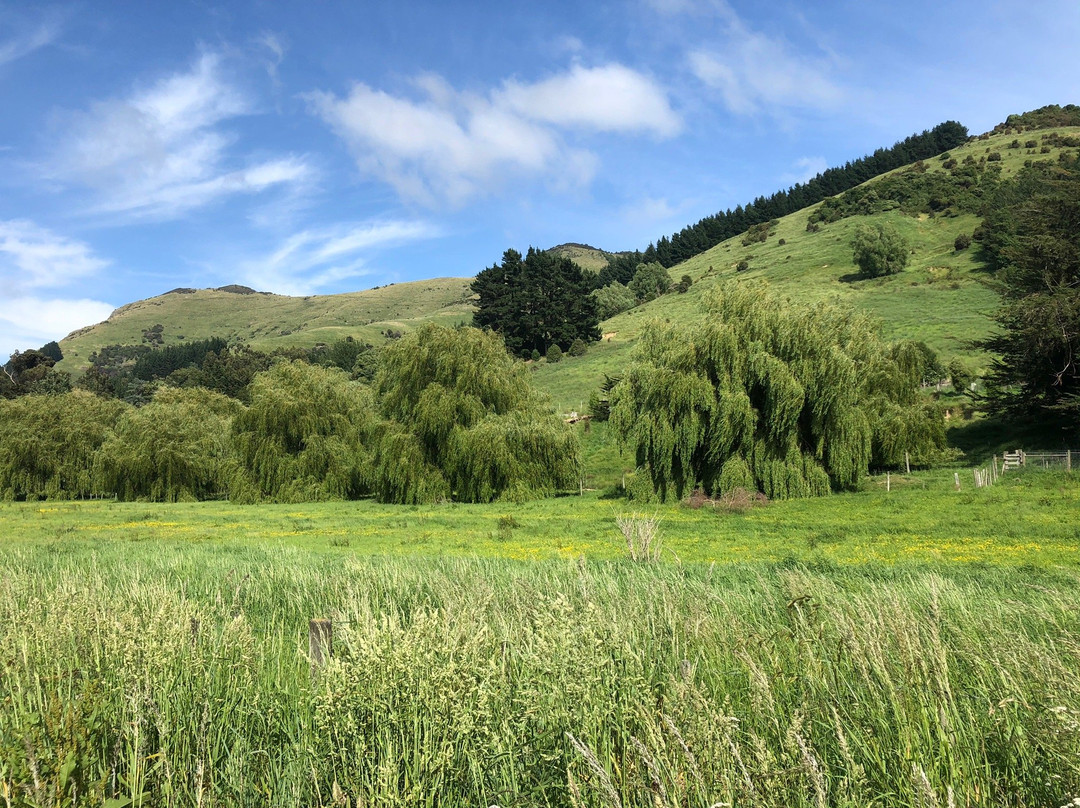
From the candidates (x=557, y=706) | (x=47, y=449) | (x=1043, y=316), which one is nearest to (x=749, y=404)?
(x=1043, y=316)

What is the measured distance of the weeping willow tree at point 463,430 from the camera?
3112cm

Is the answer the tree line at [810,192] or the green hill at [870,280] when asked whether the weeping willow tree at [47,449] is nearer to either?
the green hill at [870,280]

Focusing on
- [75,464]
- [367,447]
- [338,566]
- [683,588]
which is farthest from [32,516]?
[683,588]

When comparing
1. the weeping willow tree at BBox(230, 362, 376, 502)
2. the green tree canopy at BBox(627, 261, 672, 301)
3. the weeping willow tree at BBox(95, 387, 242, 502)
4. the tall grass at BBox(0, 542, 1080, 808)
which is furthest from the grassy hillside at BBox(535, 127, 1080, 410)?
the tall grass at BBox(0, 542, 1080, 808)

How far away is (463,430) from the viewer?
104 feet

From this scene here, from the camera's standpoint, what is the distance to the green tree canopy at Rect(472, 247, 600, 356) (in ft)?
260

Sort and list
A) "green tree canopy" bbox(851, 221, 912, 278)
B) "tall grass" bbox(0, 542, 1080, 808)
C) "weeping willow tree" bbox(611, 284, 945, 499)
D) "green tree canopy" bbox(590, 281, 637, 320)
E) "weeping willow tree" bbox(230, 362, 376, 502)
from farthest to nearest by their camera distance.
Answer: "green tree canopy" bbox(590, 281, 637, 320)
"green tree canopy" bbox(851, 221, 912, 278)
"weeping willow tree" bbox(230, 362, 376, 502)
"weeping willow tree" bbox(611, 284, 945, 499)
"tall grass" bbox(0, 542, 1080, 808)

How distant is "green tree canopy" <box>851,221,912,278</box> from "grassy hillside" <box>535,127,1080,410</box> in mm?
1652

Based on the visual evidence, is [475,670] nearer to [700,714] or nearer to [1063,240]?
[700,714]

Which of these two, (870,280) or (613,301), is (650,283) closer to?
(613,301)

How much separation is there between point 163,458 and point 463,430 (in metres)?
21.2

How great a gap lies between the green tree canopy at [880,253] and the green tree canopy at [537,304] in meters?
31.5

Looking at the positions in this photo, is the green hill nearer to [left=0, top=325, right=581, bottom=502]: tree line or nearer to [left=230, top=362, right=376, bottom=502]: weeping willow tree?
[left=0, top=325, right=581, bottom=502]: tree line

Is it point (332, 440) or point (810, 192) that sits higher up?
point (810, 192)
